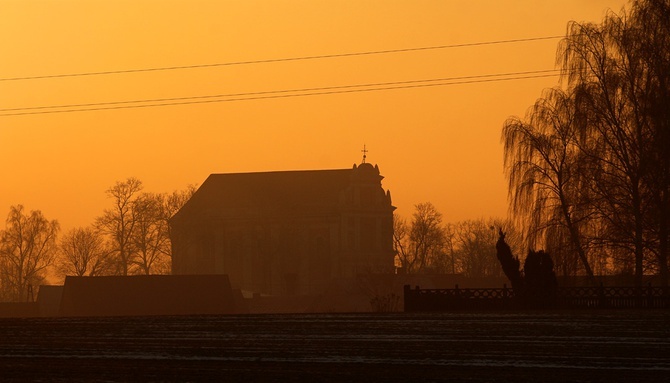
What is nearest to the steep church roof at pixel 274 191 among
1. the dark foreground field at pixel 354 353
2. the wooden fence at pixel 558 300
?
the wooden fence at pixel 558 300

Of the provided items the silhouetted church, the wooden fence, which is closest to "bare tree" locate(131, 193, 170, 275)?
the silhouetted church

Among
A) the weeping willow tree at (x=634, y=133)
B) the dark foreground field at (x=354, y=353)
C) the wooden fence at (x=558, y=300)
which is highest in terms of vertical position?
the weeping willow tree at (x=634, y=133)

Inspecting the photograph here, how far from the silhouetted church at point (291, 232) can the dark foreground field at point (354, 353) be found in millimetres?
115235

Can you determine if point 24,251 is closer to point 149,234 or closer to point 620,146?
point 149,234

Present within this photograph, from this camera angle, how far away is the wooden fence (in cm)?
5019

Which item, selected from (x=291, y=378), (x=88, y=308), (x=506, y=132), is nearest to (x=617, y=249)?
(x=506, y=132)

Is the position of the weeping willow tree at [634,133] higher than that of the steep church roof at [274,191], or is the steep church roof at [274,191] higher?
the steep church roof at [274,191]

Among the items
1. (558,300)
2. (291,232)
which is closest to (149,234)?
(291,232)

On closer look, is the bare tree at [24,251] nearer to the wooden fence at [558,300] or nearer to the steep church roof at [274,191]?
the steep church roof at [274,191]

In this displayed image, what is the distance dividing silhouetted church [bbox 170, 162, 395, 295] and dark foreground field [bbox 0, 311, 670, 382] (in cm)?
11524

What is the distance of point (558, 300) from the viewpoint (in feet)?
172

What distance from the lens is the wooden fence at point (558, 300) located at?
50188 mm

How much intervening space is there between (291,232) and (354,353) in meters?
133

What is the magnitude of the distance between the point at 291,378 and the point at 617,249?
32.7 metres
